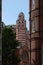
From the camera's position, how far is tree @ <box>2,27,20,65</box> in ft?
201

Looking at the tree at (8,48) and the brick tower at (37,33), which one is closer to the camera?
the brick tower at (37,33)

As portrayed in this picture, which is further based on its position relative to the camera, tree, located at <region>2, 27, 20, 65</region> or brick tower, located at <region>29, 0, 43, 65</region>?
tree, located at <region>2, 27, 20, 65</region>

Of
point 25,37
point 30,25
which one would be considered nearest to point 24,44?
point 25,37

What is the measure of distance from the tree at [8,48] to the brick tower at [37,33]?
626 inches

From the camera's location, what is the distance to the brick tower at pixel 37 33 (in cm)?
4378

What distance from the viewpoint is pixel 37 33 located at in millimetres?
43969

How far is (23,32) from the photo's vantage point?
4724 inches

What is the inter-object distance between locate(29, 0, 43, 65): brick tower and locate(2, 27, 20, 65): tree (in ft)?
52.2

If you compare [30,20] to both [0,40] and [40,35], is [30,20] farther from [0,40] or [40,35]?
[0,40]

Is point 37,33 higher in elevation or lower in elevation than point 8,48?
higher

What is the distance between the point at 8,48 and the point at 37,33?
1946 cm

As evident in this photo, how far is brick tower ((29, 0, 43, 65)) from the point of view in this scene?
144 feet

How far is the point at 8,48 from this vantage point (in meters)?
62.7

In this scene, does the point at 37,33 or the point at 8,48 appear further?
the point at 8,48
